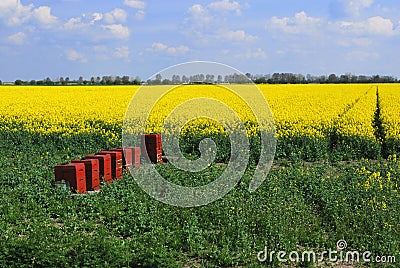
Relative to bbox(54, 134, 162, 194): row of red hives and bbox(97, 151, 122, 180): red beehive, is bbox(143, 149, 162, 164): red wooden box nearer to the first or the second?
bbox(54, 134, 162, 194): row of red hives

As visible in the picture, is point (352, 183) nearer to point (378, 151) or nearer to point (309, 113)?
point (378, 151)

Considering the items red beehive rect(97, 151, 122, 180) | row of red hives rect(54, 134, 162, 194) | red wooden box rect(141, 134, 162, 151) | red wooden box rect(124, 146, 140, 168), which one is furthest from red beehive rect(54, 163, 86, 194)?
red wooden box rect(141, 134, 162, 151)

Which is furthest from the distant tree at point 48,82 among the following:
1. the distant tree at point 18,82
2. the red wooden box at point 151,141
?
the red wooden box at point 151,141

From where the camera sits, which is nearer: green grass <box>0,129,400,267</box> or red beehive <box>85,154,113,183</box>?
green grass <box>0,129,400,267</box>

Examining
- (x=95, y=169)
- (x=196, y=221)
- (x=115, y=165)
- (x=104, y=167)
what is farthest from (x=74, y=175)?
(x=196, y=221)

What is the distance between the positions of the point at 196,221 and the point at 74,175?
345cm

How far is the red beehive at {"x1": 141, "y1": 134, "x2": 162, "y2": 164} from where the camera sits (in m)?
15.2

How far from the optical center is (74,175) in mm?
11195

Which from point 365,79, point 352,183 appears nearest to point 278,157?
point 352,183

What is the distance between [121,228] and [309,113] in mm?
15039

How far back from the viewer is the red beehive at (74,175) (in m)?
11.2

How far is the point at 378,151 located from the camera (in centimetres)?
1630

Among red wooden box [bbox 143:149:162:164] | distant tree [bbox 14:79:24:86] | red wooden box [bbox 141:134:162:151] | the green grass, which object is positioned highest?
distant tree [bbox 14:79:24:86]

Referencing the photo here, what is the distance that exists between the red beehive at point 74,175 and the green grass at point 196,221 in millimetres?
375
